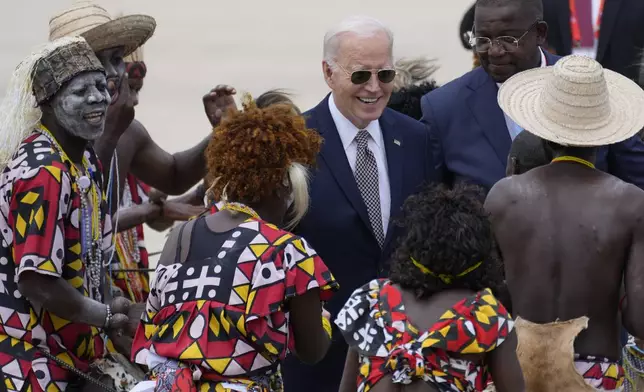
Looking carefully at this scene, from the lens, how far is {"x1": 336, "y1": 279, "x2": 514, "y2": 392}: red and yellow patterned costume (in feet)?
16.5

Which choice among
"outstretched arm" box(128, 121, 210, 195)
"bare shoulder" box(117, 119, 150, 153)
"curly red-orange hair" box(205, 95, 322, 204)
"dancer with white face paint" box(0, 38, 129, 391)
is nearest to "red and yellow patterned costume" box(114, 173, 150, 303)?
"outstretched arm" box(128, 121, 210, 195)

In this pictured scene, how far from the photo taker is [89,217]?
6.12m

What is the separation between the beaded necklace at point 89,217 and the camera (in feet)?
19.9

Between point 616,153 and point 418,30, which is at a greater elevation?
point 616,153

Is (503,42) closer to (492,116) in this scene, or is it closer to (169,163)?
(492,116)

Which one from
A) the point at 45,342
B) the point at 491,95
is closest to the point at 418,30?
the point at 491,95

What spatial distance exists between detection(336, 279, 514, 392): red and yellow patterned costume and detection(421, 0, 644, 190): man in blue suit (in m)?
1.84

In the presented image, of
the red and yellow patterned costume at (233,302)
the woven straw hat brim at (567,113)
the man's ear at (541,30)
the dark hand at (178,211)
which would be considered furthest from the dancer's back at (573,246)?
Result: the dark hand at (178,211)

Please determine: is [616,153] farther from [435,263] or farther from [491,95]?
[435,263]

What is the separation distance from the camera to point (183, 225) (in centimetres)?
561

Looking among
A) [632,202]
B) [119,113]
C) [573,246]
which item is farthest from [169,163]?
[632,202]

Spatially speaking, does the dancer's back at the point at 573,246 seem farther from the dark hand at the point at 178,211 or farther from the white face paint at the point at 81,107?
the dark hand at the point at 178,211

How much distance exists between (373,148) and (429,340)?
198cm

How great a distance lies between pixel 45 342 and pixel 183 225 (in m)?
0.87
